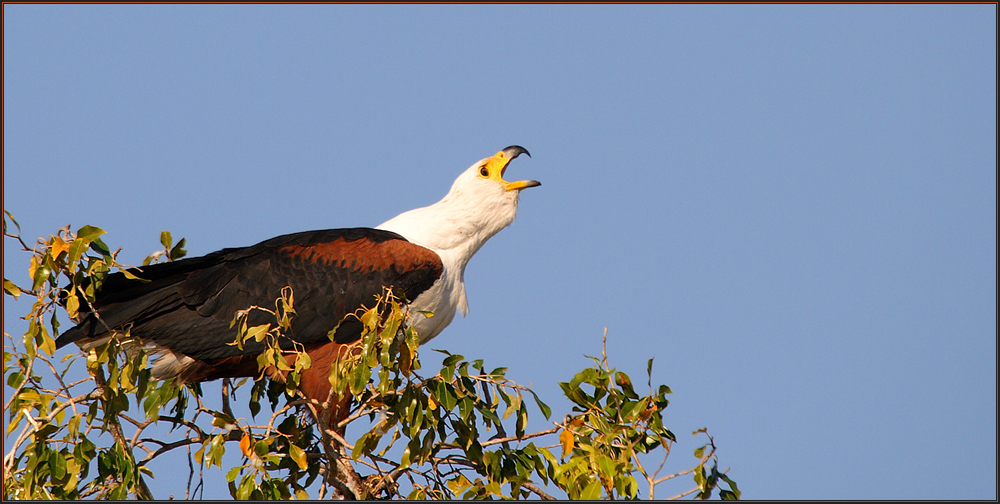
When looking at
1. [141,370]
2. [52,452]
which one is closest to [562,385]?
[141,370]

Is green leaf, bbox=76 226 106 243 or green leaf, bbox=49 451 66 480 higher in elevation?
green leaf, bbox=76 226 106 243

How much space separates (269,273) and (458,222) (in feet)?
4.28

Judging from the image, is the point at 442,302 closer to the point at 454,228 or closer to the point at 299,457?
the point at 454,228

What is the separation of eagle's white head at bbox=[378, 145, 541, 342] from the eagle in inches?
0.5

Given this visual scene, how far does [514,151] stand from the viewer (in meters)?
6.50

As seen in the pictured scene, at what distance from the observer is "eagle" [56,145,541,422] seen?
17.1 feet

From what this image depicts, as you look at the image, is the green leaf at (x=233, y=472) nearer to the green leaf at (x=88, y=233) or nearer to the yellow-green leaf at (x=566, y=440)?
the green leaf at (x=88, y=233)

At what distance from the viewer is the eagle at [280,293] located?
5.21 m

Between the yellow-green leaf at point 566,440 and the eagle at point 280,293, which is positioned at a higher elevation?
the eagle at point 280,293

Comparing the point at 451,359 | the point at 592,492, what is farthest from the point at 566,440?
the point at 451,359

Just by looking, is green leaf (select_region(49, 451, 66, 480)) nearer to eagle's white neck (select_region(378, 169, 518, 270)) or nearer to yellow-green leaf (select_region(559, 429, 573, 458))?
yellow-green leaf (select_region(559, 429, 573, 458))

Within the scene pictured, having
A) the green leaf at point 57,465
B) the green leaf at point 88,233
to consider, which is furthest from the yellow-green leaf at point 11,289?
the green leaf at point 57,465

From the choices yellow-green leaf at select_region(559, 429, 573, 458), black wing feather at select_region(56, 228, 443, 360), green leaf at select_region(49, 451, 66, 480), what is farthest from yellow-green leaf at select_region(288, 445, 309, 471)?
black wing feather at select_region(56, 228, 443, 360)

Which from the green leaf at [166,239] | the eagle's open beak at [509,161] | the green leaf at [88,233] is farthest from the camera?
the eagle's open beak at [509,161]
